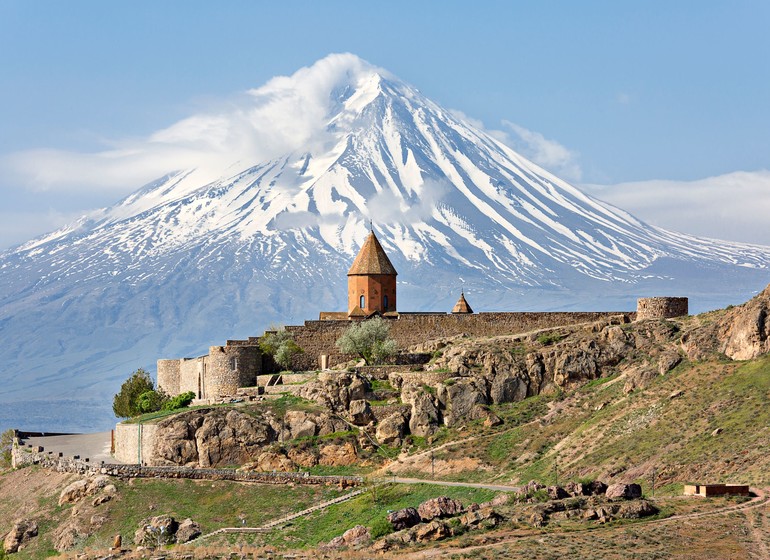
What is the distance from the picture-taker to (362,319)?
67.0m

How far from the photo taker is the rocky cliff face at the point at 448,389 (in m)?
54.5

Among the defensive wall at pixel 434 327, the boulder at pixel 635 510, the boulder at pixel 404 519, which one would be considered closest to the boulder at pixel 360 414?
the defensive wall at pixel 434 327

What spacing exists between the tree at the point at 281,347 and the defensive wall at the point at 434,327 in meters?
0.47

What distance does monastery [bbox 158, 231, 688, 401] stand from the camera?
62.6 meters

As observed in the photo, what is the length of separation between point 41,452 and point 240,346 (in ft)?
31.9

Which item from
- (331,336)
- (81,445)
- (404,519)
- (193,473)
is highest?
(331,336)

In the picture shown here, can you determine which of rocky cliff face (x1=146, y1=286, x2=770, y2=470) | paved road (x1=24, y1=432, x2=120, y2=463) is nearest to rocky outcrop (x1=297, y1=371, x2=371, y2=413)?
rocky cliff face (x1=146, y1=286, x2=770, y2=470)

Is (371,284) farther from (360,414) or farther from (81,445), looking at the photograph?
(81,445)

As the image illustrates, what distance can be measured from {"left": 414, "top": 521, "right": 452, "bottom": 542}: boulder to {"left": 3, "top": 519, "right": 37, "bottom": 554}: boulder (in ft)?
62.0

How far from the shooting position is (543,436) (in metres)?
52.8

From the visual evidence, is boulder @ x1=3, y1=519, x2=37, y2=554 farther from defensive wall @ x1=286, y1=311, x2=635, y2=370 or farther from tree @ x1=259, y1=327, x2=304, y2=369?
defensive wall @ x1=286, y1=311, x2=635, y2=370

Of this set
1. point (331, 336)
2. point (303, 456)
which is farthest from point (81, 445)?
point (303, 456)

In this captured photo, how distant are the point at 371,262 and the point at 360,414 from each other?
45.1 ft

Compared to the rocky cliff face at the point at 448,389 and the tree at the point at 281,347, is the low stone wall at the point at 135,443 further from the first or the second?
the tree at the point at 281,347
